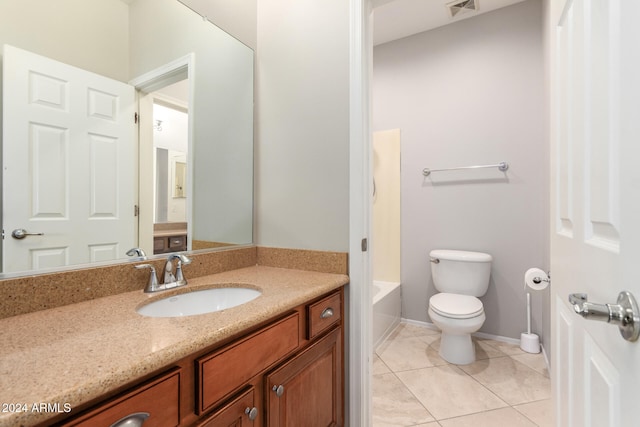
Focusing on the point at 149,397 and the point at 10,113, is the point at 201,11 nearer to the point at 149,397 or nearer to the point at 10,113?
the point at 10,113

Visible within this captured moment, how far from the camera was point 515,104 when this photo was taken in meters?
2.29

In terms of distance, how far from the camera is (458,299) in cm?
215

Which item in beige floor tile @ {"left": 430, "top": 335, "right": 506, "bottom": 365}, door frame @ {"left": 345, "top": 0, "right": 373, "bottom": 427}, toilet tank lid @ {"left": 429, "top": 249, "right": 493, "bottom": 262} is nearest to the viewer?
door frame @ {"left": 345, "top": 0, "right": 373, "bottom": 427}

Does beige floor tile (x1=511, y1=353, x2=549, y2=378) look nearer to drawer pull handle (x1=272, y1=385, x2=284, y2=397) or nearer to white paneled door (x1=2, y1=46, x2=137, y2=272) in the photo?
drawer pull handle (x1=272, y1=385, x2=284, y2=397)

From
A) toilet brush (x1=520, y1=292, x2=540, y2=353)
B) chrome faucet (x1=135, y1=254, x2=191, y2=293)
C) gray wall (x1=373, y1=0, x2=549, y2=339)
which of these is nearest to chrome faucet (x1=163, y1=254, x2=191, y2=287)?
chrome faucet (x1=135, y1=254, x2=191, y2=293)

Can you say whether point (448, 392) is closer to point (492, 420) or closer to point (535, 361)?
point (492, 420)

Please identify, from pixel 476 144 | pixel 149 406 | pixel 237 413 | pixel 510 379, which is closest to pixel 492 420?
pixel 510 379

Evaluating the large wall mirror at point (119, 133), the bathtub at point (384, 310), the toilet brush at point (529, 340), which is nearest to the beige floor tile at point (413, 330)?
the bathtub at point (384, 310)

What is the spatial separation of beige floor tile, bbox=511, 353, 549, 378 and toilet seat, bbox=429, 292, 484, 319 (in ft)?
1.62

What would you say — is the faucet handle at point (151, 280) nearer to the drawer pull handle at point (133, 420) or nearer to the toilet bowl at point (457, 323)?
the drawer pull handle at point (133, 420)

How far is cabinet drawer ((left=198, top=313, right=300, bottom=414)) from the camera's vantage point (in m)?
0.66

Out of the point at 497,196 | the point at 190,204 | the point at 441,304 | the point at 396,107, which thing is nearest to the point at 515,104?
the point at 497,196

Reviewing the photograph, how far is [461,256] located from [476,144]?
95 centimetres

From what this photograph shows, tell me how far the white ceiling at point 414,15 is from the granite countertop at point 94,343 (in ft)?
7.82
